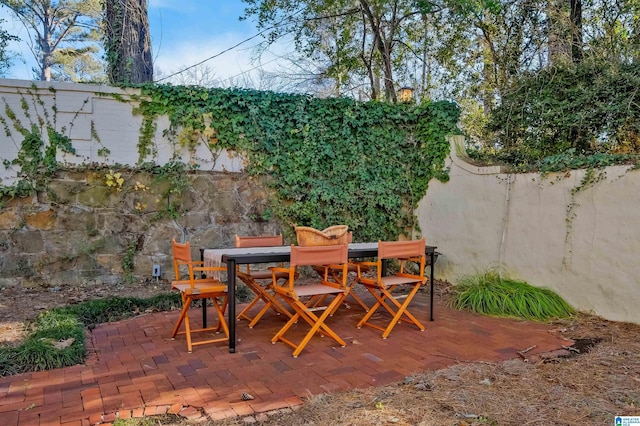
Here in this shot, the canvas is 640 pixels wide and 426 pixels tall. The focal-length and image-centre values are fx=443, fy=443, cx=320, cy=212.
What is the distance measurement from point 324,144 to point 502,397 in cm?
435

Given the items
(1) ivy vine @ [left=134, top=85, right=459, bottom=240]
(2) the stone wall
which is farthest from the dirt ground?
(1) ivy vine @ [left=134, top=85, right=459, bottom=240]

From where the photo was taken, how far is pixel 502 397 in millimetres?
2447

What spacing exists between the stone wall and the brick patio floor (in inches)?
59.1

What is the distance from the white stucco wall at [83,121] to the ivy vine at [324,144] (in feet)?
0.42

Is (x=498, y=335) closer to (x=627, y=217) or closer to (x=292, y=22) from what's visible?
(x=627, y=217)

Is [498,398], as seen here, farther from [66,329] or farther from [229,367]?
[66,329]

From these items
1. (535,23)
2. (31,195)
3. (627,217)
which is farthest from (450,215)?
(31,195)

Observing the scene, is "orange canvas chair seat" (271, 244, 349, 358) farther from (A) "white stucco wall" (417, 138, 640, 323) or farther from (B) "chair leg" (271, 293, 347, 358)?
(A) "white stucco wall" (417, 138, 640, 323)

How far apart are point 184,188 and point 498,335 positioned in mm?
4027

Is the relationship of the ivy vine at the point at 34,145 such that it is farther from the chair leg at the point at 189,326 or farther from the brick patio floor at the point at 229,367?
the chair leg at the point at 189,326

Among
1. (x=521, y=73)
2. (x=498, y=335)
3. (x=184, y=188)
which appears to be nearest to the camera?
(x=498, y=335)

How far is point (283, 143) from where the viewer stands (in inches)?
238

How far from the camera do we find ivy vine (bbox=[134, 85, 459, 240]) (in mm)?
5684

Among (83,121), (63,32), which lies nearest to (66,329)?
(83,121)
